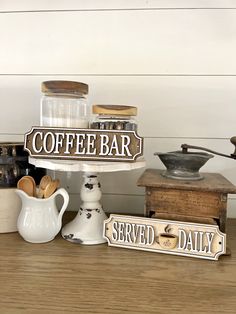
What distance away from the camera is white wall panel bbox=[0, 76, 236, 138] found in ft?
2.86

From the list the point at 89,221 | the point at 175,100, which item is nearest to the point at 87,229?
the point at 89,221

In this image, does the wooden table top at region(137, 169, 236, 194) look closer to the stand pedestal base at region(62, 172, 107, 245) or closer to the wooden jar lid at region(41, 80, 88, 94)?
Result: the stand pedestal base at region(62, 172, 107, 245)

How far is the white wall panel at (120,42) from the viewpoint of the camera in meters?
0.87

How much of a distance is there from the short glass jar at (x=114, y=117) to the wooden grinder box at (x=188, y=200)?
134mm

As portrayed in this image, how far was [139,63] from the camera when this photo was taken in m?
0.89

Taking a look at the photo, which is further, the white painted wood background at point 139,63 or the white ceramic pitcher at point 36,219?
the white painted wood background at point 139,63

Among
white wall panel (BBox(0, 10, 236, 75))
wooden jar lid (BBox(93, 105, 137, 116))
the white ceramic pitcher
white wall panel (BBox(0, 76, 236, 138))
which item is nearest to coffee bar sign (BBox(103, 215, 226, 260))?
the white ceramic pitcher

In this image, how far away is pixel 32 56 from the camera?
3.01ft

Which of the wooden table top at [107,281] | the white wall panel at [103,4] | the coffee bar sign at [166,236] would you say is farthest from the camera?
the white wall panel at [103,4]

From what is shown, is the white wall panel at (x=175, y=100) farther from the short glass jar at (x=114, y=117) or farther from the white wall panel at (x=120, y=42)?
the short glass jar at (x=114, y=117)

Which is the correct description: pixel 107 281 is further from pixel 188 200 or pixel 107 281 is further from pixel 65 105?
pixel 65 105

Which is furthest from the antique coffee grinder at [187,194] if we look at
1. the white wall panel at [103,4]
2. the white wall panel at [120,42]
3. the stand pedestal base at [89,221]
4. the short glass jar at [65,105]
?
the white wall panel at [103,4]

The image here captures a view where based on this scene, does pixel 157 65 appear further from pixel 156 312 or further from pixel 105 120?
pixel 156 312

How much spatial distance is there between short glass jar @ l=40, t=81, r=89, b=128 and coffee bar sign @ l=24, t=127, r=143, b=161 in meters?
0.06
